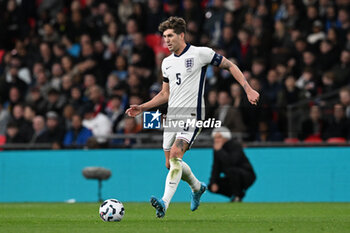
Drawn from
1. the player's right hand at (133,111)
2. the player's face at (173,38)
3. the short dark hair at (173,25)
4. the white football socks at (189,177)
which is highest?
the short dark hair at (173,25)

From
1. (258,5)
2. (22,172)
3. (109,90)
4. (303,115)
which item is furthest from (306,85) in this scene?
(22,172)

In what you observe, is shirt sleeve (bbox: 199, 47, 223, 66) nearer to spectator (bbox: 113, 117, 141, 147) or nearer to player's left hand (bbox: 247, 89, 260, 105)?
player's left hand (bbox: 247, 89, 260, 105)

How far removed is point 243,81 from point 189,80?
28.5 inches

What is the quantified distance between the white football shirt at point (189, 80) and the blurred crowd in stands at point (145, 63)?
6131 millimetres

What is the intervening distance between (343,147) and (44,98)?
7.60m

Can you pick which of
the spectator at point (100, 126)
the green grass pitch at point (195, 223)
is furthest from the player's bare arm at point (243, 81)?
the spectator at point (100, 126)

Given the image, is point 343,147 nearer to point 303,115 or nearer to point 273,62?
point 303,115

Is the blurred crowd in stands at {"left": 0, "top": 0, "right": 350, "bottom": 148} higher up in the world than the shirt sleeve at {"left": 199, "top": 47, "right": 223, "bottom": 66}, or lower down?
lower down

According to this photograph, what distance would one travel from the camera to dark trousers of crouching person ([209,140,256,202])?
16.4m

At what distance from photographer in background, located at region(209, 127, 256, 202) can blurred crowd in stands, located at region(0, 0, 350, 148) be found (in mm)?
463

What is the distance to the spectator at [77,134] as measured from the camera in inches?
722

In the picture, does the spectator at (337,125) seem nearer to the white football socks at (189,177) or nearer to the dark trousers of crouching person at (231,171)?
the dark trousers of crouching person at (231,171)

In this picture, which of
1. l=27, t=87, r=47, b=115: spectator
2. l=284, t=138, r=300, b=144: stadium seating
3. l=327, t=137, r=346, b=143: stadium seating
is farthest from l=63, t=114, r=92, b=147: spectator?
l=327, t=137, r=346, b=143: stadium seating

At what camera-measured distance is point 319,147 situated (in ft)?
54.6
